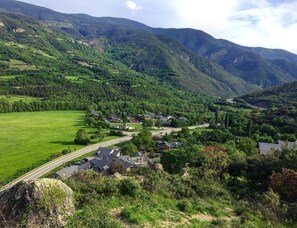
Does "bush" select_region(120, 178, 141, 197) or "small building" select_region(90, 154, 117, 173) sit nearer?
"bush" select_region(120, 178, 141, 197)

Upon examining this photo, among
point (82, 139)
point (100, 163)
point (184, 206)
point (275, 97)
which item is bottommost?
point (82, 139)

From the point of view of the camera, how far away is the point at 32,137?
313ft

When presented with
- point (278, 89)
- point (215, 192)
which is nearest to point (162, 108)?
point (278, 89)

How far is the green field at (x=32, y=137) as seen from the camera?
6900cm

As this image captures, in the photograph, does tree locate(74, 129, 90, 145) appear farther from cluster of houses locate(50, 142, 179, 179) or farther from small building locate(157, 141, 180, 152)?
small building locate(157, 141, 180, 152)

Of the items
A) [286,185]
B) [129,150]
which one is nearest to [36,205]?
[286,185]

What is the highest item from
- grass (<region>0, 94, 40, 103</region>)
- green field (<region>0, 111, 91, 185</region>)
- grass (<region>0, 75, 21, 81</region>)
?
grass (<region>0, 75, 21, 81</region>)

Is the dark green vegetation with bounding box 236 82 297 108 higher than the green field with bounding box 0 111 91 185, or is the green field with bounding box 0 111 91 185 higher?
the dark green vegetation with bounding box 236 82 297 108

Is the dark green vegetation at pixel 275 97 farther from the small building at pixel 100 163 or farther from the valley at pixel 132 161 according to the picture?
the small building at pixel 100 163

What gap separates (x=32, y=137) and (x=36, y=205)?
8810 cm

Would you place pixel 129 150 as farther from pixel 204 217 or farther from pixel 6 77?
pixel 6 77

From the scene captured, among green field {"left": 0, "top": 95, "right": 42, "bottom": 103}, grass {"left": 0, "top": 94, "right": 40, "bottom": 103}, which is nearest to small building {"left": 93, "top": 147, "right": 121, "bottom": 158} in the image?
green field {"left": 0, "top": 95, "right": 42, "bottom": 103}

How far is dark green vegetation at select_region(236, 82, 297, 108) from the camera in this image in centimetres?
16125

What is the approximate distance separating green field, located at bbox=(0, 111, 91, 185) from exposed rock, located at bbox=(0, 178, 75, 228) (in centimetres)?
4631
